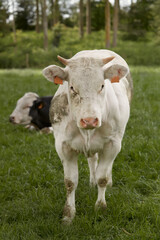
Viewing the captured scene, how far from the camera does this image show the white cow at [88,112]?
2.64 meters

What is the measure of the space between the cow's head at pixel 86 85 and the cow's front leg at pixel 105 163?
60 cm

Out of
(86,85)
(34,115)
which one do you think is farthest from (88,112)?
(34,115)

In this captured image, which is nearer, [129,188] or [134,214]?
[134,214]

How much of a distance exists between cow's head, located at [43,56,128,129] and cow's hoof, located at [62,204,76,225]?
1.05m

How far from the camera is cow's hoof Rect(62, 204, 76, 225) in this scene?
319 cm

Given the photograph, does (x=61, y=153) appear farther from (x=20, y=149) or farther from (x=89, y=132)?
(x=20, y=149)

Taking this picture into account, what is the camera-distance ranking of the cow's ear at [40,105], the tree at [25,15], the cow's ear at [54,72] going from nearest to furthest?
the cow's ear at [54,72] < the cow's ear at [40,105] < the tree at [25,15]

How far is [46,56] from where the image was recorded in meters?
25.5

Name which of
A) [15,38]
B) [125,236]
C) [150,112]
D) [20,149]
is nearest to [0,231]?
[125,236]

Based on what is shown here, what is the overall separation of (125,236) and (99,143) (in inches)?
33.9

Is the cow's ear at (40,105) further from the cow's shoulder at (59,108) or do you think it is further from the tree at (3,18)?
the tree at (3,18)

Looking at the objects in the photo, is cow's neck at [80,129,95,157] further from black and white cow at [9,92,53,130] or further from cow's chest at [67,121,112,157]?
black and white cow at [9,92,53,130]

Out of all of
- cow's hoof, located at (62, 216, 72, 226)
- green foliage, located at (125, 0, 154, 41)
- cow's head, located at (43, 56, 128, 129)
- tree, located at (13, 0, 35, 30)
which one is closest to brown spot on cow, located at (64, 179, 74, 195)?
cow's hoof, located at (62, 216, 72, 226)

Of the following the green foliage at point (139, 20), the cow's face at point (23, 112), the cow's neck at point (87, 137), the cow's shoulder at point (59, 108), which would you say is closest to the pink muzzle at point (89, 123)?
the cow's neck at point (87, 137)
